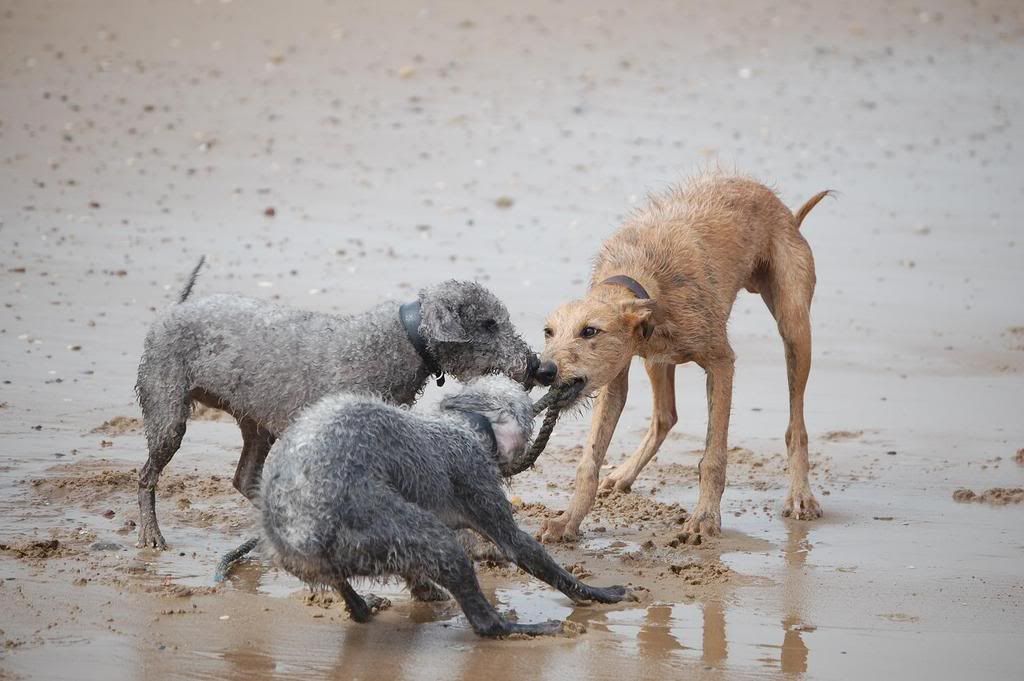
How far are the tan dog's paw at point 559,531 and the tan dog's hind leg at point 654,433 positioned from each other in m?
0.89

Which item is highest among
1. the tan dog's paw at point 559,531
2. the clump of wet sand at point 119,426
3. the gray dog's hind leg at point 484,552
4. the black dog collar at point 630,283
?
the black dog collar at point 630,283

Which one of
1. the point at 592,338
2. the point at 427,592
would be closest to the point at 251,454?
the point at 427,592

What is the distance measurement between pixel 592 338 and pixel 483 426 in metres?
0.88

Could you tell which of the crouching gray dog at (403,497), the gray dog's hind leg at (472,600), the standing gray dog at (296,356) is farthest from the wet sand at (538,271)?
the standing gray dog at (296,356)

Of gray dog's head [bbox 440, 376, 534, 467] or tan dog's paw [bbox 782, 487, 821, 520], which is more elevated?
gray dog's head [bbox 440, 376, 534, 467]

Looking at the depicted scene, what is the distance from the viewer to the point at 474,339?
585cm

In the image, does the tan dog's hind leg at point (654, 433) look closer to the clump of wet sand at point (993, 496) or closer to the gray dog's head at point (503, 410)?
the clump of wet sand at point (993, 496)

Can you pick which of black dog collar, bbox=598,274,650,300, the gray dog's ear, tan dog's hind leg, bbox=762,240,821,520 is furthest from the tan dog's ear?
tan dog's hind leg, bbox=762,240,821,520

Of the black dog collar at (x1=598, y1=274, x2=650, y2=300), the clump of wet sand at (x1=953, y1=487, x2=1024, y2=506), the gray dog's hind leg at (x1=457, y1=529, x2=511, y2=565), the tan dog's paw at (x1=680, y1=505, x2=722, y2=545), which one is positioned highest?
the black dog collar at (x1=598, y1=274, x2=650, y2=300)

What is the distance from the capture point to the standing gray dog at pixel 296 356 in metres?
5.79

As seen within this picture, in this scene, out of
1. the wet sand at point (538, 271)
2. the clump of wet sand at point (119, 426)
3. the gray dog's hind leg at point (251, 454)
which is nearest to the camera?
the wet sand at point (538, 271)

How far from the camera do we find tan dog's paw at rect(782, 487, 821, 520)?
664cm

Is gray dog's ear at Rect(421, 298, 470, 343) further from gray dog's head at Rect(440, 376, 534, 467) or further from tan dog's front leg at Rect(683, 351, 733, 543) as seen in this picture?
tan dog's front leg at Rect(683, 351, 733, 543)

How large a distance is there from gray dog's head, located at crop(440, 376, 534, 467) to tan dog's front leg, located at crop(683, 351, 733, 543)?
4.27 ft
